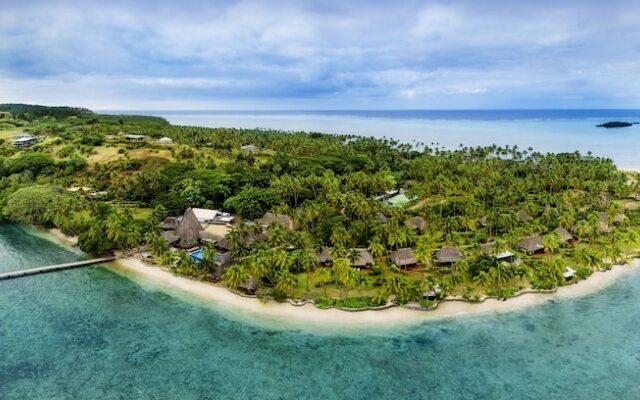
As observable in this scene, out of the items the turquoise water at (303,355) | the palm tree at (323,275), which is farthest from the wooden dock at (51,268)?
the palm tree at (323,275)

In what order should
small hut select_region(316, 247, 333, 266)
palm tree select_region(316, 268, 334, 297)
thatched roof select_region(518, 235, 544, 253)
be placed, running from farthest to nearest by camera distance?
thatched roof select_region(518, 235, 544, 253) → small hut select_region(316, 247, 333, 266) → palm tree select_region(316, 268, 334, 297)

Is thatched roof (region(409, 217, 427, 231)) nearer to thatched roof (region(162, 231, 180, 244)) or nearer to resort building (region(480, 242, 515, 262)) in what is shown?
resort building (region(480, 242, 515, 262))

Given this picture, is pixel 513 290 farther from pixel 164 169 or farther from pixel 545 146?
pixel 545 146

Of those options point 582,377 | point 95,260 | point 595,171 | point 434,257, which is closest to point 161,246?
point 95,260

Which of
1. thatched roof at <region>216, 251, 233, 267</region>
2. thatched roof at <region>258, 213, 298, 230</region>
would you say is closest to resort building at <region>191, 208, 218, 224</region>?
thatched roof at <region>258, 213, 298, 230</region>

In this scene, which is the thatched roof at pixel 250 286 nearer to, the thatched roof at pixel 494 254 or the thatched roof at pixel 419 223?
the thatched roof at pixel 494 254

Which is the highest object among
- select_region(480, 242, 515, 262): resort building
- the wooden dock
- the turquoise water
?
select_region(480, 242, 515, 262): resort building
